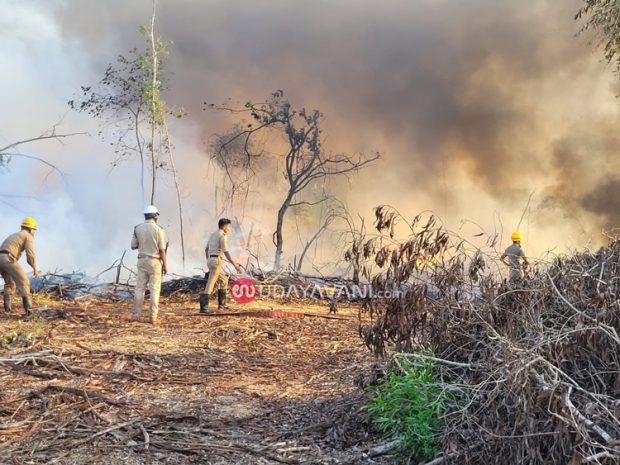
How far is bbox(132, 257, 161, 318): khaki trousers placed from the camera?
912 centimetres

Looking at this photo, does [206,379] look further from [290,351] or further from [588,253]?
[588,253]

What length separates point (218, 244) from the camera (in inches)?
412

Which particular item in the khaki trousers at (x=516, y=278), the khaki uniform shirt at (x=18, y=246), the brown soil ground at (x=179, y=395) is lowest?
the brown soil ground at (x=179, y=395)

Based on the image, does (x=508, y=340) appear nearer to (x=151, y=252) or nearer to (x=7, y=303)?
(x=151, y=252)

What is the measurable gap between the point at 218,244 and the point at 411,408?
7018 mm

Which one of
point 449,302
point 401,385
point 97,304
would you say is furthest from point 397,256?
point 97,304

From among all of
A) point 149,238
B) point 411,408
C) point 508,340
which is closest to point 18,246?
point 149,238

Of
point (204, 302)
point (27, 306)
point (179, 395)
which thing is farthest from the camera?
point (204, 302)

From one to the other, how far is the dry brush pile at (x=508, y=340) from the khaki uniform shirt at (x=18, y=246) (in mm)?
6948

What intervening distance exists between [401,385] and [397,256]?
94 cm

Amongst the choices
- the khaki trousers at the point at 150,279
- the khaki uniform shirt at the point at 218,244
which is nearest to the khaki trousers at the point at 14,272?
the khaki trousers at the point at 150,279

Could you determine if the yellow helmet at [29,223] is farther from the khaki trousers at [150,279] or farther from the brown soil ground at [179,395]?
the khaki trousers at [150,279]

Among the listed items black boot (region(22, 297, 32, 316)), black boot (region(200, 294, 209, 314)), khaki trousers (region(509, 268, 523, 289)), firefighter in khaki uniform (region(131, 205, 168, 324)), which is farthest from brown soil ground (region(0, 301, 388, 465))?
black boot (region(200, 294, 209, 314))

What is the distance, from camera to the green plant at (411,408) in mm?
3683
